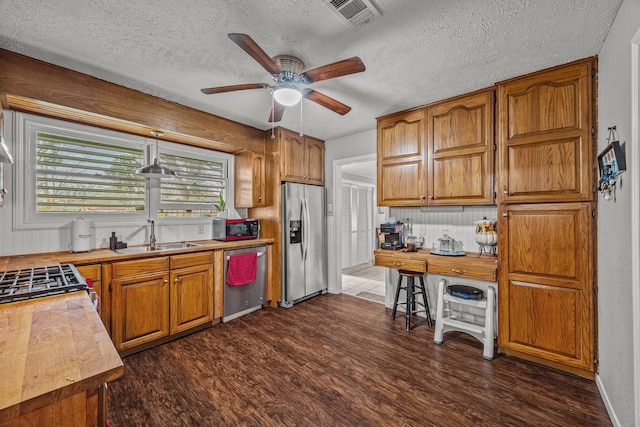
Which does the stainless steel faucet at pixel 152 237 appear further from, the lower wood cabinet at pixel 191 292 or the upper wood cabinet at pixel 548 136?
the upper wood cabinet at pixel 548 136

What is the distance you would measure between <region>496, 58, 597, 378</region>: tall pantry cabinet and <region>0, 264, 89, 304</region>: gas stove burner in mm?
3130

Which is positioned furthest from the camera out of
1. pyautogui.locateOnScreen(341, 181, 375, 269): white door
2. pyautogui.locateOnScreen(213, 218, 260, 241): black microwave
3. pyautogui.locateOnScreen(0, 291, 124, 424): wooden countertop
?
pyautogui.locateOnScreen(341, 181, 375, 269): white door

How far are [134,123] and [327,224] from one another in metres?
2.77

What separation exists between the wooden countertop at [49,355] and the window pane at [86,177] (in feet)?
5.77

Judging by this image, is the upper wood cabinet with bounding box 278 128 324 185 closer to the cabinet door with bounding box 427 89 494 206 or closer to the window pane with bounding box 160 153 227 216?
the window pane with bounding box 160 153 227 216

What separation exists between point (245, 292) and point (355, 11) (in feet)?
9.89

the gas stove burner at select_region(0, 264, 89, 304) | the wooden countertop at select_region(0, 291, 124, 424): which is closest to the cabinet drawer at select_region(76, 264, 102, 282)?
the gas stove burner at select_region(0, 264, 89, 304)

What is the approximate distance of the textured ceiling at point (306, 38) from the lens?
161cm

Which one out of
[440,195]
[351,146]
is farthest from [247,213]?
[440,195]

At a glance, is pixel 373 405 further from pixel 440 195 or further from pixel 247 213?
pixel 247 213

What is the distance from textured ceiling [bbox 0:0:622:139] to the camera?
1608mm

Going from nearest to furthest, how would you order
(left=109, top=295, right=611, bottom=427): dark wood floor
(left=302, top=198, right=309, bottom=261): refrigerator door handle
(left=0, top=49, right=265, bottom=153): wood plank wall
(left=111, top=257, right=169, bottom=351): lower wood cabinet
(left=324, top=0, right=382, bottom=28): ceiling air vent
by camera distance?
(left=324, top=0, right=382, bottom=28): ceiling air vent, (left=109, top=295, right=611, bottom=427): dark wood floor, (left=0, top=49, right=265, bottom=153): wood plank wall, (left=111, top=257, right=169, bottom=351): lower wood cabinet, (left=302, top=198, right=309, bottom=261): refrigerator door handle

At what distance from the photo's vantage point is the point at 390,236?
338 cm

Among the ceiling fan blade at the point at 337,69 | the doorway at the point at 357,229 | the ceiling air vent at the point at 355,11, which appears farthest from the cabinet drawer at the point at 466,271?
the ceiling air vent at the point at 355,11
